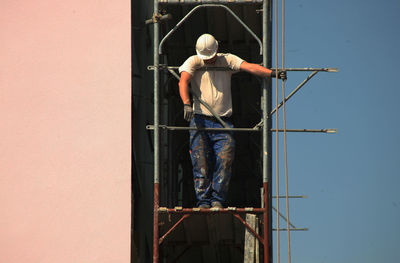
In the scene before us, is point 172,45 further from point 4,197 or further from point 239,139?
point 4,197

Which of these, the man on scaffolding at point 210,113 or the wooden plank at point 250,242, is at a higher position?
the man on scaffolding at point 210,113

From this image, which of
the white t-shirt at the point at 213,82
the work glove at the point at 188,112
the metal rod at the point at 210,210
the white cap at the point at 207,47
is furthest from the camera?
the white t-shirt at the point at 213,82

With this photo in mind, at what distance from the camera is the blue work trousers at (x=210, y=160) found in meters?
18.3

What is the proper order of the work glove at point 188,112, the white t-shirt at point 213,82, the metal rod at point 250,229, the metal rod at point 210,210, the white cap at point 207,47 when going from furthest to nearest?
the white t-shirt at point 213,82
the white cap at point 207,47
the work glove at point 188,112
the metal rod at point 250,229
the metal rod at point 210,210

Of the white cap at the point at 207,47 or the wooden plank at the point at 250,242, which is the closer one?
the wooden plank at the point at 250,242

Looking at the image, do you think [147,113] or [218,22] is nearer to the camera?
[218,22]

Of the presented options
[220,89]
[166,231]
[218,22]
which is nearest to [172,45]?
[218,22]

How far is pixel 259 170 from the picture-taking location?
21047 mm

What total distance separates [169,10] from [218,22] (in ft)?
3.71

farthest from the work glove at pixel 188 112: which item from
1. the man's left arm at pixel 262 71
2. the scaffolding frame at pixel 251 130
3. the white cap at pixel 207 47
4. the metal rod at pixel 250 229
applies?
the metal rod at pixel 250 229

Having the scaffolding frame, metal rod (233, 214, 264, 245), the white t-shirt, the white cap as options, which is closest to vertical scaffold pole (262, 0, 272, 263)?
the scaffolding frame

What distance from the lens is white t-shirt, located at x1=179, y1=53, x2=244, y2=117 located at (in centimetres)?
1866

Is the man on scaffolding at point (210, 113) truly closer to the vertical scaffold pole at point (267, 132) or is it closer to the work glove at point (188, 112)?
the work glove at point (188, 112)

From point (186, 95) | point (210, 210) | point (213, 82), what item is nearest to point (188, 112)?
point (186, 95)
